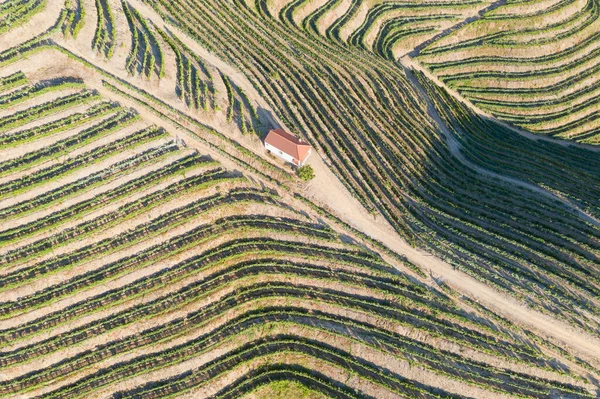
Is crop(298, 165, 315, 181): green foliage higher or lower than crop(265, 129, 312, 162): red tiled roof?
lower

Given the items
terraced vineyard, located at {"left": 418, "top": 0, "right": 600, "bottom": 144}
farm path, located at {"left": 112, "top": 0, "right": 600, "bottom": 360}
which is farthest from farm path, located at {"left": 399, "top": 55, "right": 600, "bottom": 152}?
farm path, located at {"left": 112, "top": 0, "right": 600, "bottom": 360}

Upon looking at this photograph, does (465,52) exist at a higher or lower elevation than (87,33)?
higher

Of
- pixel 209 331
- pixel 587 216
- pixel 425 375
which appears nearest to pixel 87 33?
pixel 209 331

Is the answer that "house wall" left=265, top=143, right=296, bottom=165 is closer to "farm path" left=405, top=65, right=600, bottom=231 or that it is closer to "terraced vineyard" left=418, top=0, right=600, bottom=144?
"farm path" left=405, top=65, right=600, bottom=231

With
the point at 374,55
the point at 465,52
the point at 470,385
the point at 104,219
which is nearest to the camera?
the point at 470,385

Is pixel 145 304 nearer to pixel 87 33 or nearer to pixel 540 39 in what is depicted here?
pixel 87 33

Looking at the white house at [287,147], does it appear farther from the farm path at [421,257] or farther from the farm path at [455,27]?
the farm path at [455,27]
